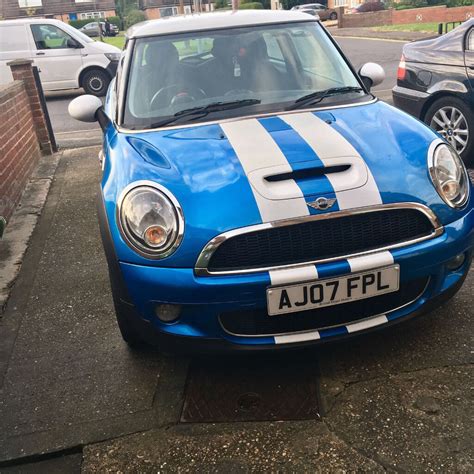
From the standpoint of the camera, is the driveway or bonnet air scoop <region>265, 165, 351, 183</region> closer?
the driveway

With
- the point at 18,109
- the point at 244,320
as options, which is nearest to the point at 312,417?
the point at 244,320

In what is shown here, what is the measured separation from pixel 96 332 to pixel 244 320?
1135mm

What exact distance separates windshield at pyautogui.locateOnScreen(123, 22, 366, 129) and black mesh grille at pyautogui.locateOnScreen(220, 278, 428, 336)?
126 cm

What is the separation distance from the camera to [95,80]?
11.9m

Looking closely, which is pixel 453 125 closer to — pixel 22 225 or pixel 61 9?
pixel 22 225

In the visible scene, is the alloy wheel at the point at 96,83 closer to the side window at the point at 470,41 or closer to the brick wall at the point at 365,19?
the side window at the point at 470,41

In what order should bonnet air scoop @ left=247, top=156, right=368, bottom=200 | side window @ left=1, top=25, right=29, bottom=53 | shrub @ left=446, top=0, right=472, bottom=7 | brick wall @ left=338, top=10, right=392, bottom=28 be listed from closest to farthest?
bonnet air scoop @ left=247, top=156, right=368, bottom=200
side window @ left=1, top=25, right=29, bottom=53
shrub @ left=446, top=0, right=472, bottom=7
brick wall @ left=338, top=10, right=392, bottom=28

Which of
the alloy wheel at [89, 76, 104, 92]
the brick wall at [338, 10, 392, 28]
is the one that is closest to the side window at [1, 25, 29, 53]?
the alloy wheel at [89, 76, 104, 92]

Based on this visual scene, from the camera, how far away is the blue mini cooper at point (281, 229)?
2.24 m

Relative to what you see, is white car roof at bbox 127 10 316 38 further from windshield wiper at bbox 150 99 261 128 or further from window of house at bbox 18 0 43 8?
window of house at bbox 18 0 43 8

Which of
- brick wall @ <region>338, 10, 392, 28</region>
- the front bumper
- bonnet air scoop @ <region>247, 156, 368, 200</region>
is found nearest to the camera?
the front bumper

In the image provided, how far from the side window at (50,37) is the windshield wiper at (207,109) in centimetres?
975

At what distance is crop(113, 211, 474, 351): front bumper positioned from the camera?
221 cm

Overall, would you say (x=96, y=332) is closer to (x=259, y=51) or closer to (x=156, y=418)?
(x=156, y=418)
